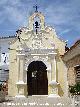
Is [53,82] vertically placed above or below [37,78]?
below

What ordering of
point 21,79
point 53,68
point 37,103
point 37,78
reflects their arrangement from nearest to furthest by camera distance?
point 37,103 → point 21,79 → point 53,68 → point 37,78

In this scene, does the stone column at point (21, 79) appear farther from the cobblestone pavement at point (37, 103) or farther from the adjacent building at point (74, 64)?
the cobblestone pavement at point (37, 103)

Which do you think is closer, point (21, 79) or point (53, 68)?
point (21, 79)

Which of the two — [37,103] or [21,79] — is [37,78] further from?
[37,103]

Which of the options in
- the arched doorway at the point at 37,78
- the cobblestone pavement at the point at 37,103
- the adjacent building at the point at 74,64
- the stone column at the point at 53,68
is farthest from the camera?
the arched doorway at the point at 37,78

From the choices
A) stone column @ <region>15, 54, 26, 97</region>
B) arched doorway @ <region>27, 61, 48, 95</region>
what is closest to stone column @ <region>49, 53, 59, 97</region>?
arched doorway @ <region>27, 61, 48, 95</region>

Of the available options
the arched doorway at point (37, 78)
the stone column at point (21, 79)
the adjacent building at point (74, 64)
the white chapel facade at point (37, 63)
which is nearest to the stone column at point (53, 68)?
the white chapel facade at point (37, 63)

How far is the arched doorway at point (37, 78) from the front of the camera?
23.7m

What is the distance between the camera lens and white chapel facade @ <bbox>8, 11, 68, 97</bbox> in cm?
2308

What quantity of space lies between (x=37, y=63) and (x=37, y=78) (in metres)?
1.23

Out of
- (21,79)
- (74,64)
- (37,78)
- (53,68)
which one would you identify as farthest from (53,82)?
(74,64)

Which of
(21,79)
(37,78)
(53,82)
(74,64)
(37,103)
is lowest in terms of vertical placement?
(37,103)

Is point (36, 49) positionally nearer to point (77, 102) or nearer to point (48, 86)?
point (48, 86)

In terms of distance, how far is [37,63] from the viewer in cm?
2417
